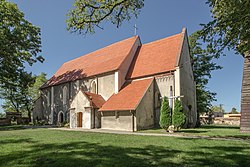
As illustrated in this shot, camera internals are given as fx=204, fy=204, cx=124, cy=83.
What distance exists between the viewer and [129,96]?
861 inches

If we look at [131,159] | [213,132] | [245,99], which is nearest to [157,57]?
[245,99]

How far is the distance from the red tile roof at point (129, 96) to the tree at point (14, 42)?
44.9ft

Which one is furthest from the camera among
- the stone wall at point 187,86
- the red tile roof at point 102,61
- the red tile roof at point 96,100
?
the red tile roof at point 102,61

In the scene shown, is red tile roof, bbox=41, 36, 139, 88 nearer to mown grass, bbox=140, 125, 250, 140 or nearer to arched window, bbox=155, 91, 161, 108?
arched window, bbox=155, 91, 161, 108

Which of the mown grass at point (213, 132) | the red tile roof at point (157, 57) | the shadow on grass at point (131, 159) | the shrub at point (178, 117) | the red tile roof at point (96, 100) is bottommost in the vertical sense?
the mown grass at point (213, 132)

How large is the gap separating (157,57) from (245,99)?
11.0 meters

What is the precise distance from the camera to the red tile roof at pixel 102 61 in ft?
89.2

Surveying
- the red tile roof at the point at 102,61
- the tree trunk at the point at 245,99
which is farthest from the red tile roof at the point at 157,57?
the tree trunk at the point at 245,99

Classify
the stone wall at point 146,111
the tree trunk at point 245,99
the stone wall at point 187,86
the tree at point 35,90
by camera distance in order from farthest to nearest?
the tree at point 35,90 → the stone wall at point 187,86 → the stone wall at point 146,111 → the tree trunk at point 245,99

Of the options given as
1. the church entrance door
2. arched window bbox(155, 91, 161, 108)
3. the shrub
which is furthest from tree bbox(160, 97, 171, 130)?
the church entrance door

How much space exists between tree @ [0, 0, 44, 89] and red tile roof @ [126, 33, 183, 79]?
14.4 metres

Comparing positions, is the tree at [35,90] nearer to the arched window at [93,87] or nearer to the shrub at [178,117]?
the arched window at [93,87]

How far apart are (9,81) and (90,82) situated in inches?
468

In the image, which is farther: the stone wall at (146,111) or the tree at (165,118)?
the stone wall at (146,111)
